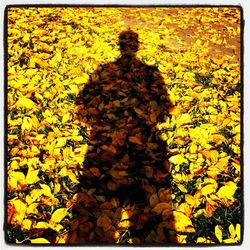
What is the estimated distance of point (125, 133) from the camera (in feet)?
12.1

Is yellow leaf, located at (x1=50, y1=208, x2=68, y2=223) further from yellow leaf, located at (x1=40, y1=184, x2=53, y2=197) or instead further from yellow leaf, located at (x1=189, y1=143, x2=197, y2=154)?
yellow leaf, located at (x1=189, y1=143, x2=197, y2=154)

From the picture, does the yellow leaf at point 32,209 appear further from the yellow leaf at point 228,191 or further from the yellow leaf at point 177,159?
the yellow leaf at point 228,191

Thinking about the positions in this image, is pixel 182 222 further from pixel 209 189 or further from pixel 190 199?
pixel 209 189

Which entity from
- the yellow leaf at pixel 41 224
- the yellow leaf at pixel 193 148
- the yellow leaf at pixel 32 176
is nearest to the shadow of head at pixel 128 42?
the yellow leaf at pixel 193 148

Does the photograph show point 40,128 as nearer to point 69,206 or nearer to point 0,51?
point 69,206

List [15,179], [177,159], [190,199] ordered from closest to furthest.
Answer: [190,199] < [15,179] < [177,159]

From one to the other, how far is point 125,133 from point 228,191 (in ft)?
3.80

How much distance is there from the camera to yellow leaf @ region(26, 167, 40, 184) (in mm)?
3207

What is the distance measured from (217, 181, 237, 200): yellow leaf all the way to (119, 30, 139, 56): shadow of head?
2506mm

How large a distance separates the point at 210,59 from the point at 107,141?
215 centimetres

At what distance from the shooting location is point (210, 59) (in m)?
4.91

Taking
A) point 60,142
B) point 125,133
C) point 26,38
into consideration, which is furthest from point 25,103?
point 26,38

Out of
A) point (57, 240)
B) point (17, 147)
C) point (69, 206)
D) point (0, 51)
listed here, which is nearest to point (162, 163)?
point (69, 206)

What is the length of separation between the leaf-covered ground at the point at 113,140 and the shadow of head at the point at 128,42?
10 centimetres
